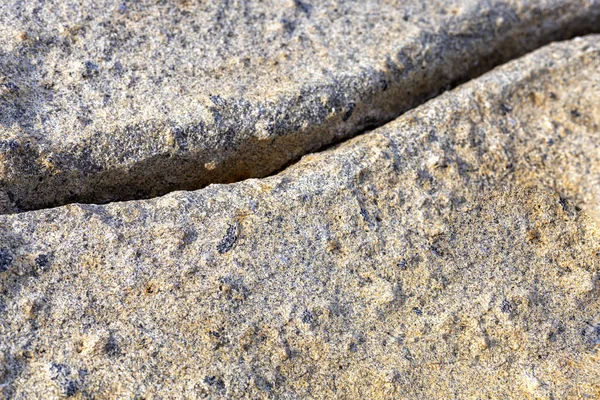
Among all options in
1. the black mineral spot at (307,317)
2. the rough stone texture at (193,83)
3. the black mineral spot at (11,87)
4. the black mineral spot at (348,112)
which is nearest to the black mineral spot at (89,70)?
the rough stone texture at (193,83)

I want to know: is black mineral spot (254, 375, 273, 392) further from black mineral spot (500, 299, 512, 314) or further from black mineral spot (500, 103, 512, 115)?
black mineral spot (500, 103, 512, 115)

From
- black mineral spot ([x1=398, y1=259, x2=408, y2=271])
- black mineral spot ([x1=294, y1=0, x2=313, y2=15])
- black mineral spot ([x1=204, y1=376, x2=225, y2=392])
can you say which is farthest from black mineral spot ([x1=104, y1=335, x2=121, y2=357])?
black mineral spot ([x1=294, y1=0, x2=313, y2=15])

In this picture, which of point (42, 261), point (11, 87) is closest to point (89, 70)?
point (11, 87)

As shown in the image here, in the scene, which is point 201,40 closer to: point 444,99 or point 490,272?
point 444,99

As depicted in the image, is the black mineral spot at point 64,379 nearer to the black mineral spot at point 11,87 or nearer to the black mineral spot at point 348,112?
the black mineral spot at point 11,87

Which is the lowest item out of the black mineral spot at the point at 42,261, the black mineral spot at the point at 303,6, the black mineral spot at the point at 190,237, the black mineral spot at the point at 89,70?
the black mineral spot at the point at 190,237

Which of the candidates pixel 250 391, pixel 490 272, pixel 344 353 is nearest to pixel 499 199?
pixel 490 272

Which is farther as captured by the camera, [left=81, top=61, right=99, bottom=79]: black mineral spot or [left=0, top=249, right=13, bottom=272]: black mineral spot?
[left=81, top=61, right=99, bottom=79]: black mineral spot
